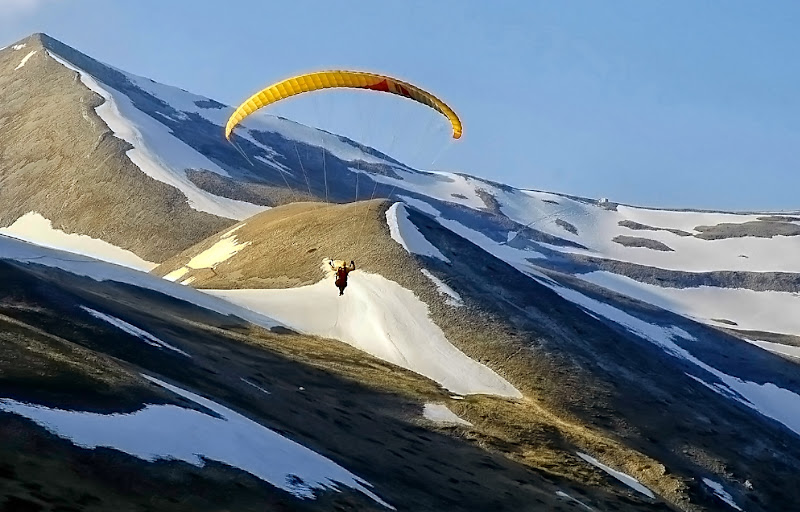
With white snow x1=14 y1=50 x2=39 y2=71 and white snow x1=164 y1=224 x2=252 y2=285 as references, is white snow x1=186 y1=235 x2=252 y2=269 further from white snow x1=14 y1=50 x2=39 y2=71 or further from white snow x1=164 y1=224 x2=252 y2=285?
white snow x1=14 y1=50 x2=39 y2=71

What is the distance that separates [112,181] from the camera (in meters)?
106

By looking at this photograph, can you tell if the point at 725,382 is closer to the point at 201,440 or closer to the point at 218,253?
the point at 218,253

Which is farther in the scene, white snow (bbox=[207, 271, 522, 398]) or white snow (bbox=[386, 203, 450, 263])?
white snow (bbox=[386, 203, 450, 263])

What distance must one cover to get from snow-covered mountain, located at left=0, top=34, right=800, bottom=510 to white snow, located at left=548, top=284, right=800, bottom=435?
327 millimetres

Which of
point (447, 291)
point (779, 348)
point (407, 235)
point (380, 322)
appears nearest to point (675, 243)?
point (779, 348)

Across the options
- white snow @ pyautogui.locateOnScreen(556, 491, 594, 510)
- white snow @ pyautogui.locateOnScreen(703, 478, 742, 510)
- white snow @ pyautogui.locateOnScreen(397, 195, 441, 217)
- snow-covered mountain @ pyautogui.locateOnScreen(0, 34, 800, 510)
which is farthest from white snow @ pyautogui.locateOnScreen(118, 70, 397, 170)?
white snow @ pyautogui.locateOnScreen(556, 491, 594, 510)

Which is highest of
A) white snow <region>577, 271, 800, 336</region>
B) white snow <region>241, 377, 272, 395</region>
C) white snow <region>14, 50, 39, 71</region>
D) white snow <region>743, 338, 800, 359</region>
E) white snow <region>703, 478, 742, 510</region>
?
white snow <region>14, 50, 39, 71</region>

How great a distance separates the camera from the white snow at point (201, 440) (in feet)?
66.5

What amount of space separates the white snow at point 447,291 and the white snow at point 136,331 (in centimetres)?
2329

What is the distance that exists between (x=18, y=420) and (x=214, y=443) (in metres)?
5.15

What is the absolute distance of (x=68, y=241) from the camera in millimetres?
97438

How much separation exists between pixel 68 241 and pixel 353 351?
5616 centimetres

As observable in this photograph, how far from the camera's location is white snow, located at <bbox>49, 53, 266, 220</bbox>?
4166 inches

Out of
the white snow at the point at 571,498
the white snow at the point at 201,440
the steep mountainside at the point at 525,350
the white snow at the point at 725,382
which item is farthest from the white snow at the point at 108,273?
the white snow at the point at 725,382
